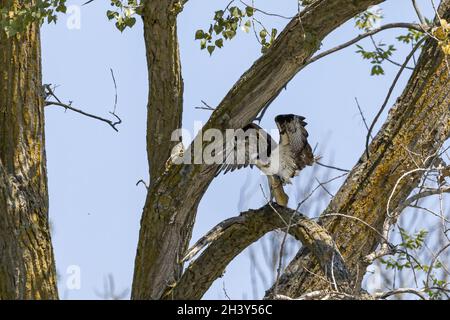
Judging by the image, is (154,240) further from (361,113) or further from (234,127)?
(361,113)

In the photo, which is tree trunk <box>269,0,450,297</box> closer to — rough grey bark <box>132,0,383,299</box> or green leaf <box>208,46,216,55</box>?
rough grey bark <box>132,0,383,299</box>

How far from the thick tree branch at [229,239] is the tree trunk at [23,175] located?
0.86m

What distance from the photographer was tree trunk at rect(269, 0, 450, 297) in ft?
23.8

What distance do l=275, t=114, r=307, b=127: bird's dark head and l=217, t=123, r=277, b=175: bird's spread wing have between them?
114 millimetres

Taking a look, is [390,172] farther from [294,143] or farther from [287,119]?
[287,119]

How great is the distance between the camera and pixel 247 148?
22.6 feet

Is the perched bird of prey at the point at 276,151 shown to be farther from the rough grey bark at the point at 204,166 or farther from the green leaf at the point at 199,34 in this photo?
the green leaf at the point at 199,34

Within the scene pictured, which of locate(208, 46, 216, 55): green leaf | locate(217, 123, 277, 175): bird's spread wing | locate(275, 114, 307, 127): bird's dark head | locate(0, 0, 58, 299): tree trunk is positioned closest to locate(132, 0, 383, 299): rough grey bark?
locate(217, 123, 277, 175): bird's spread wing

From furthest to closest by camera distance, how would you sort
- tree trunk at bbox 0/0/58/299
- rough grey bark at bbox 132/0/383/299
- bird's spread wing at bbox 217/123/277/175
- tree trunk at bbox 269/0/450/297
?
tree trunk at bbox 269/0/450/297
bird's spread wing at bbox 217/123/277/175
tree trunk at bbox 0/0/58/299
rough grey bark at bbox 132/0/383/299

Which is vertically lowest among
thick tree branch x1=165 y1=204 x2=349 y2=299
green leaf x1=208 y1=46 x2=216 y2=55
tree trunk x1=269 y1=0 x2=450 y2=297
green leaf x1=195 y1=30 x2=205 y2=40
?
thick tree branch x1=165 y1=204 x2=349 y2=299

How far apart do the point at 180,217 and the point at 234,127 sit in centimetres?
78

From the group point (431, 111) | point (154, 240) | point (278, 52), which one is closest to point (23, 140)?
point (154, 240)

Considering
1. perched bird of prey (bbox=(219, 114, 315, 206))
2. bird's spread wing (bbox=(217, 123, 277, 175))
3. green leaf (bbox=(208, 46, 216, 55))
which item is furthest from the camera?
green leaf (bbox=(208, 46, 216, 55))

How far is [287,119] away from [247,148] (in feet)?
1.00
